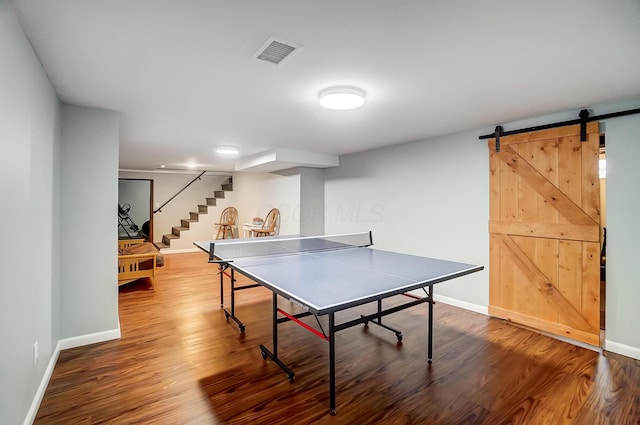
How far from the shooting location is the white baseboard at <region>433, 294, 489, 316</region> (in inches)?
137

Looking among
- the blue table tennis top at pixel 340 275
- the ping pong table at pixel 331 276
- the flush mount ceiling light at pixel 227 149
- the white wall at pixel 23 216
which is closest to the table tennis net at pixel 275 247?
the ping pong table at pixel 331 276

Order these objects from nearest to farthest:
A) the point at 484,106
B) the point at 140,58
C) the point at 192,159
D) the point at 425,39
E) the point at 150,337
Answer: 1. the point at 425,39
2. the point at 140,58
3. the point at 484,106
4. the point at 150,337
5. the point at 192,159

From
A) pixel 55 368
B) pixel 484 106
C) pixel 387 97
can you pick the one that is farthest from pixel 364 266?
pixel 55 368

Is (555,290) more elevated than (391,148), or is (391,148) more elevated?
(391,148)

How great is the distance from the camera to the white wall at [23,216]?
→ 1345 mm

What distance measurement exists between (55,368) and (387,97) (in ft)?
11.1

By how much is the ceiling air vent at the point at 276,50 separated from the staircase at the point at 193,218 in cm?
728

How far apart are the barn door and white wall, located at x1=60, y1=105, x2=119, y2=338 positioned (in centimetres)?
394

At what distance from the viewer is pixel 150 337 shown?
2.86 m

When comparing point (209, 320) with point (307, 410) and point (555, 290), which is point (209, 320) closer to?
point (307, 410)

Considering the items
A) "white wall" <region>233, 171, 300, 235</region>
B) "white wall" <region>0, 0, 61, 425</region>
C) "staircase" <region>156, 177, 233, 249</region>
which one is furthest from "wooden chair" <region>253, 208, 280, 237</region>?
"white wall" <region>0, 0, 61, 425</region>

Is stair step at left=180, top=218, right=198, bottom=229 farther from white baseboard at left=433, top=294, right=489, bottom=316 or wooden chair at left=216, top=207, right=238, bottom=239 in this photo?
white baseboard at left=433, top=294, right=489, bottom=316

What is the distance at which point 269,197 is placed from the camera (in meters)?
6.88

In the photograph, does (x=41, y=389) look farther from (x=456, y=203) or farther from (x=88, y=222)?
(x=456, y=203)
